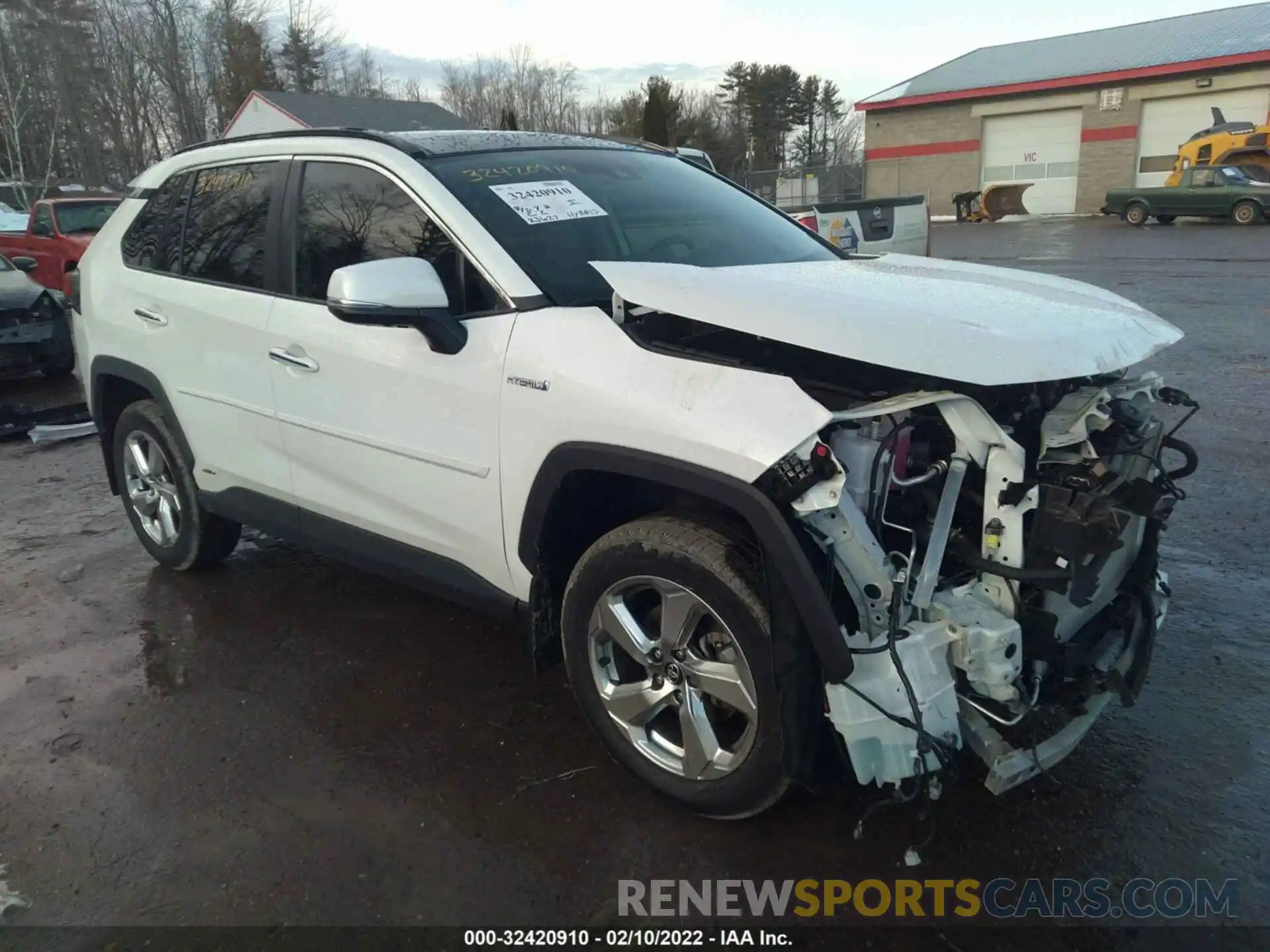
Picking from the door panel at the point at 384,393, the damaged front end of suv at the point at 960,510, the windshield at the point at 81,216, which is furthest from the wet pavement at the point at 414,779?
the windshield at the point at 81,216

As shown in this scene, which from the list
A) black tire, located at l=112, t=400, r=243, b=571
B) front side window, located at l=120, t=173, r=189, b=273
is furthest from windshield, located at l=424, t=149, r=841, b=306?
black tire, located at l=112, t=400, r=243, b=571

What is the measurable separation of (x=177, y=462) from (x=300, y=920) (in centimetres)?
253

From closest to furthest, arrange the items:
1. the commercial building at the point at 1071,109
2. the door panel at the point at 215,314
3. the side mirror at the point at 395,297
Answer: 1. the side mirror at the point at 395,297
2. the door panel at the point at 215,314
3. the commercial building at the point at 1071,109

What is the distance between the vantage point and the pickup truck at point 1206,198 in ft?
77.4

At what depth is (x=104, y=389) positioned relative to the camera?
4602 millimetres

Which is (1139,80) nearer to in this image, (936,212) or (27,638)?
(936,212)

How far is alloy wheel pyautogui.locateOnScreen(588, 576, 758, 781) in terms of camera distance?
99.4 inches

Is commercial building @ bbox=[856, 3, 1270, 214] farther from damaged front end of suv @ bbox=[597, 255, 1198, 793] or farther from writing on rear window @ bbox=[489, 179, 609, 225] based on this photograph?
damaged front end of suv @ bbox=[597, 255, 1198, 793]

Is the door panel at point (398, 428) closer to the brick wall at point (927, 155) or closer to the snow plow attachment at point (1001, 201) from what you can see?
the snow plow attachment at point (1001, 201)

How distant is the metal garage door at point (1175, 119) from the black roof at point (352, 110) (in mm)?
24206

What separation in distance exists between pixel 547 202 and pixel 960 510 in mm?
1720

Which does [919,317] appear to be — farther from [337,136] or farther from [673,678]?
[337,136]

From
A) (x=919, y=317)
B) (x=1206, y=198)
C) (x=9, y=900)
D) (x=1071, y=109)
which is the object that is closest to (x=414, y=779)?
(x=9, y=900)

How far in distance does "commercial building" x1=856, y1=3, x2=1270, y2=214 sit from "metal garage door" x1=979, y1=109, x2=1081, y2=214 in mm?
37
